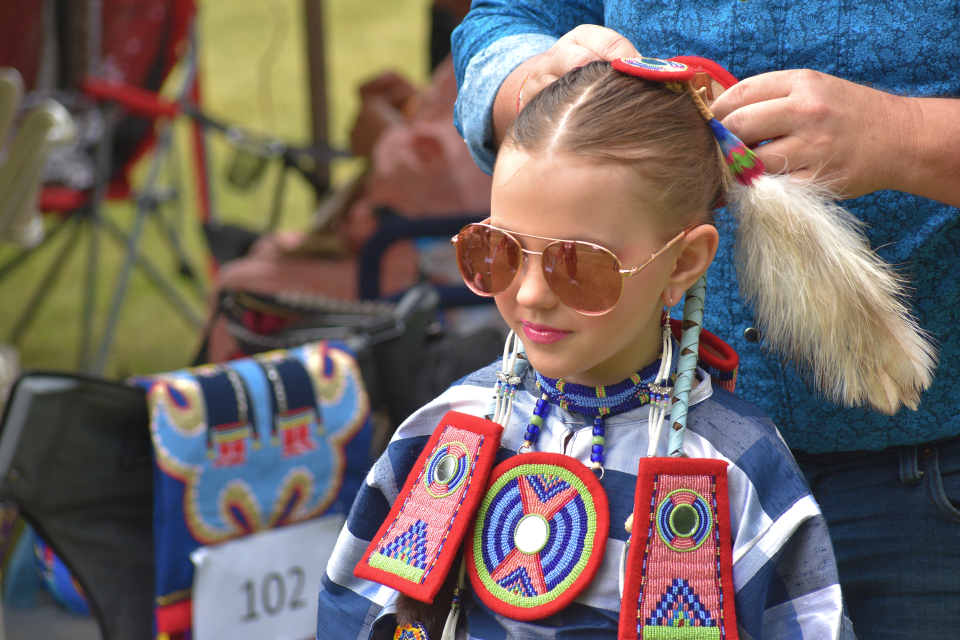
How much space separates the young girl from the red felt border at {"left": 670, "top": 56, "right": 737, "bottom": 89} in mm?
60

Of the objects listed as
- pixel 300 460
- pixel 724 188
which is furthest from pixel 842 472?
pixel 300 460

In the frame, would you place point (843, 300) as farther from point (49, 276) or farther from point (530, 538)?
point (49, 276)

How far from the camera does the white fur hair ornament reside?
2.68 feet

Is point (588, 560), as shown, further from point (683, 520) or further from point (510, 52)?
point (510, 52)

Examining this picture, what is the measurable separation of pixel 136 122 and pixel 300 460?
116 inches

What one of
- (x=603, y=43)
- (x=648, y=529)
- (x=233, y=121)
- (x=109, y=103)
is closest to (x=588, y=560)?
(x=648, y=529)

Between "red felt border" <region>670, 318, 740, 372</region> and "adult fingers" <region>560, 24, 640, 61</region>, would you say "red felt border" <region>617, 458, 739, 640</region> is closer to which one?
"red felt border" <region>670, 318, 740, 372</region>

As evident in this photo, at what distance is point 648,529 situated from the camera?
0.86 metres

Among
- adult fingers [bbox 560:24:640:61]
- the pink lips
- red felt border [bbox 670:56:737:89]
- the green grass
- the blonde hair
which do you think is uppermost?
adult fingers [bbox 560:24:640:61]

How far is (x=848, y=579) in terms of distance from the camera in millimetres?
1040

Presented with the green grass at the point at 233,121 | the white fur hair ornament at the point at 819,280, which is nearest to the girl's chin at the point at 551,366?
the white fur hair ornament at the point at 819,280

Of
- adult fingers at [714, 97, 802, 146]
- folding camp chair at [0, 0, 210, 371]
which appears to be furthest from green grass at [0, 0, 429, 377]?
adult fingers at [714, 97, 802, 146]

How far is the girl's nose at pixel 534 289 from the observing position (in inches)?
33.3

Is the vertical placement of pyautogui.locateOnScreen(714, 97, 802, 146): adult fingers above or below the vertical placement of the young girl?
above
